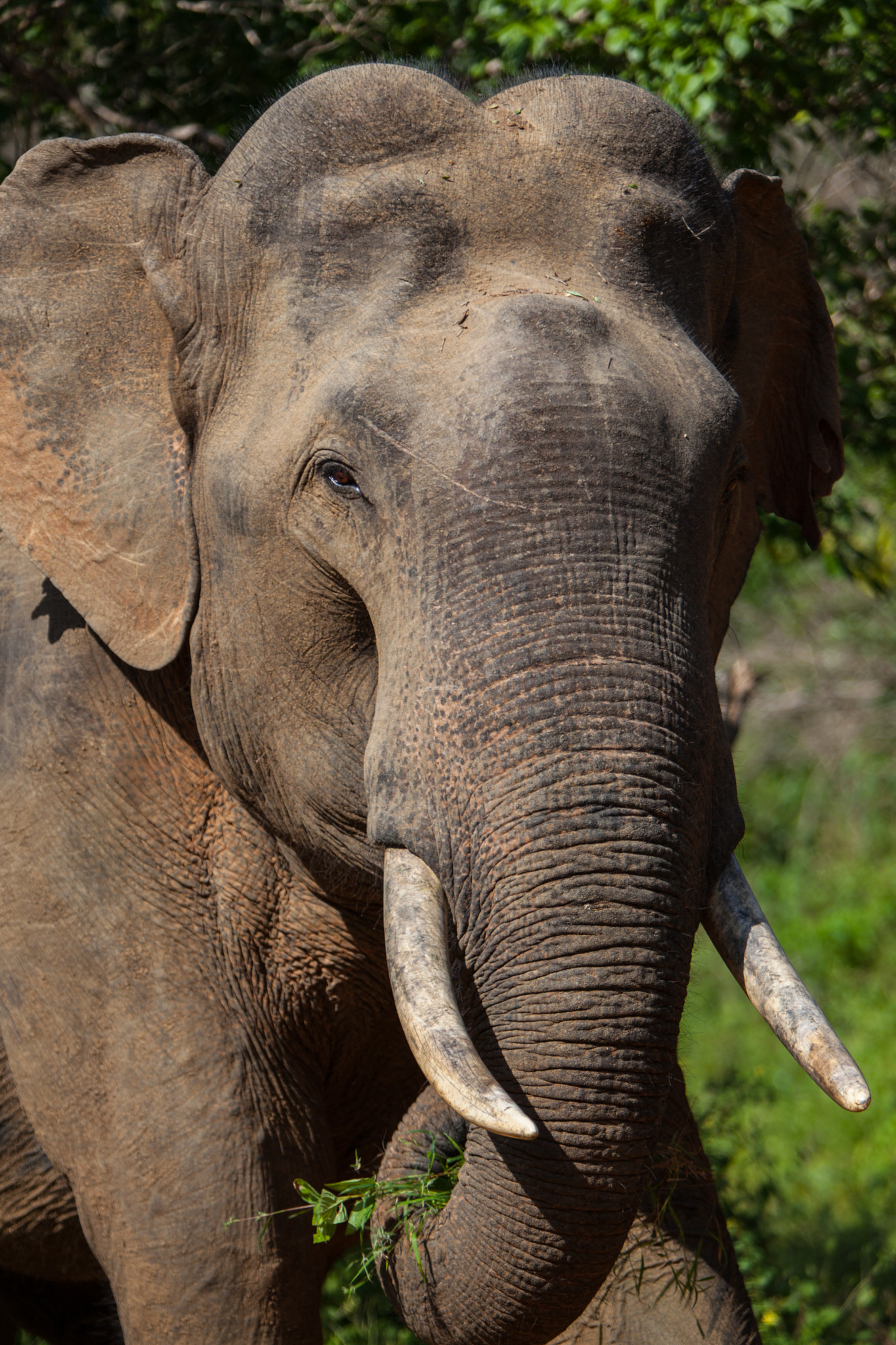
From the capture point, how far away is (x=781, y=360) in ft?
9.94

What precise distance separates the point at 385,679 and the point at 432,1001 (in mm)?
448

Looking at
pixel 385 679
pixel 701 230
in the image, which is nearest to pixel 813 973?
Result: pixel 701 230

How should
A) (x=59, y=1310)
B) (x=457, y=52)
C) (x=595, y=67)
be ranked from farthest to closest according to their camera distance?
(x=457, y=52) < (x=595, y=67) < (x=59, y=1310)

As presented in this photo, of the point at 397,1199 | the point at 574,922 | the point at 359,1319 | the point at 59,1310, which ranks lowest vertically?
the point at 359,1319

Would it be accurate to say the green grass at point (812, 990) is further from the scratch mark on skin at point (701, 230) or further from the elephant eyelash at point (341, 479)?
the scratch mark on skin at point (701, 230)

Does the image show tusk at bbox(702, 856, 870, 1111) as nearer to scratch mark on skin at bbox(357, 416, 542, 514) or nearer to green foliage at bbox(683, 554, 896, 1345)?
green foliage at bbox(683, 554, 896, 1345)

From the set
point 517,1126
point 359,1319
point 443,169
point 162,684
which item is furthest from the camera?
point 359,1319

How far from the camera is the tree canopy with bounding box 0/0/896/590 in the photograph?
3.87 metres

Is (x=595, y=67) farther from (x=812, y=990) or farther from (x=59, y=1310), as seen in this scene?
(x=812, y=990)

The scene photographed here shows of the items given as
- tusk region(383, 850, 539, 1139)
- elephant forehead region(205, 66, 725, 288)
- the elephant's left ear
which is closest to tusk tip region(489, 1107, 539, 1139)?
tusk region(383, 850, 539, 1139)

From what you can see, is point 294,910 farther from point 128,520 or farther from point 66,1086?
point 128,520

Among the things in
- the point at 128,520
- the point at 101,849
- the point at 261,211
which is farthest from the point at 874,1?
the point at 101,849

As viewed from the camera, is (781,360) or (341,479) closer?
(341,479)

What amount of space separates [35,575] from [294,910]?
0.75 metres
